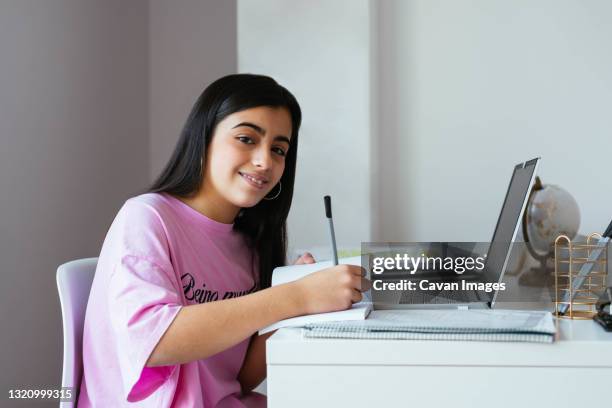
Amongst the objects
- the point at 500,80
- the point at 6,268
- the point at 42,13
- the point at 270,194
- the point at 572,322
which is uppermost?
the point at 42,13

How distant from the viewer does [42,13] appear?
6.02ft

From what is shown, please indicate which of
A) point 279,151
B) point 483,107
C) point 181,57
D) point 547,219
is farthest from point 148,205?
point 181,57

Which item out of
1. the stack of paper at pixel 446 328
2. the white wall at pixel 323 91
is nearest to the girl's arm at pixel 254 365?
the stack of paper at pixel 446 328

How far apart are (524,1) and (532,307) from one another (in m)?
1.28

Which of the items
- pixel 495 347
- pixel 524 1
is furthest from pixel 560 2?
pixel 495 347

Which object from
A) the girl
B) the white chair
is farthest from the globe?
the white chair

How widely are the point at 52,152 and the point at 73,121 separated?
156 millimetres

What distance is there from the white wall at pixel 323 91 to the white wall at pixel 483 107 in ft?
0.39

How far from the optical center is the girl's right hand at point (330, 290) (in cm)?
93

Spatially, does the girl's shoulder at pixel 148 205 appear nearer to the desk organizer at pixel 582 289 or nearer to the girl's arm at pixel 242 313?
the girl's arm at pixel 242 313

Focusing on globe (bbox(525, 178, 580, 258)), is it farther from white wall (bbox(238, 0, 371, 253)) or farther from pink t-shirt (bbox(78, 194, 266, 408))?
white wall (bbox(238, 0, 371, 253))

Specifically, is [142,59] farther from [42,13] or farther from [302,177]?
[302,177]

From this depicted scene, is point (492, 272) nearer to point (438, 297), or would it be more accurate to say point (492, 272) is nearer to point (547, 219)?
point (438, 297)

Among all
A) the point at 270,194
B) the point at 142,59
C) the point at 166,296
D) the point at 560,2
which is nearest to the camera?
the point at 166,296
